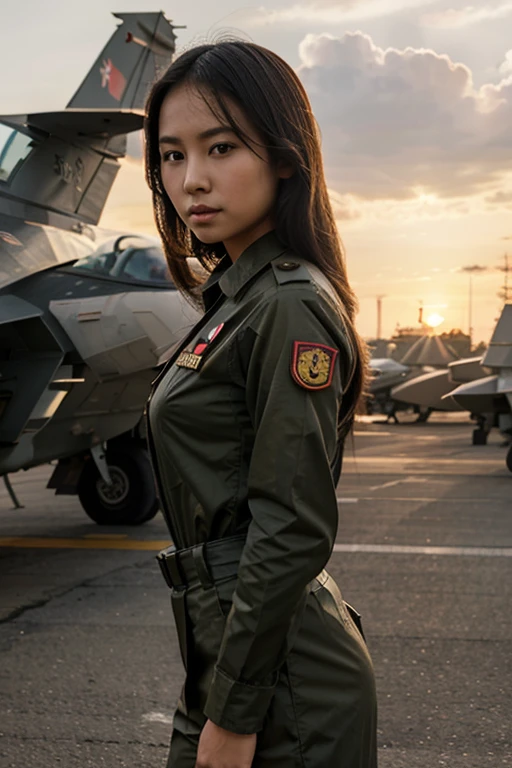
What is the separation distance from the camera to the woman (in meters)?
1.48

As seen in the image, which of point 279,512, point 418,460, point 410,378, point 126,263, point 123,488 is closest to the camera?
point 279,512

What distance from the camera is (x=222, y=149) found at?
5.40 ft

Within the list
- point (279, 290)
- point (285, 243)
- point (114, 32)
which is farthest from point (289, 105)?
point (114, 32)

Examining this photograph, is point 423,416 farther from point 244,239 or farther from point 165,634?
point 244,239

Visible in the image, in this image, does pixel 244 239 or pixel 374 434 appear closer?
pixel 244 239

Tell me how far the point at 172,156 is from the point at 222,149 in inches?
4.7

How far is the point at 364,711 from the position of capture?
1607mm

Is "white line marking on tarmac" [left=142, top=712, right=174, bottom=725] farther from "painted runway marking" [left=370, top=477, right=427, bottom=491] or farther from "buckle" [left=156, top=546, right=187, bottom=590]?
"painted runway marking" [left=370, top=477, right=427, bottom=491]

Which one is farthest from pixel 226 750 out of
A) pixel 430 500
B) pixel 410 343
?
pixel 410 343

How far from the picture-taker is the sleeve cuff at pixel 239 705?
1.49m

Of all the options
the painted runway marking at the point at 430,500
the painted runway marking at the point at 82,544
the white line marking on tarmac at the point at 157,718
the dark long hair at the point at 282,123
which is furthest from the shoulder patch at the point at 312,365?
the painted runway marking at the point at 430,500

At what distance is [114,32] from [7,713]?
11.9m

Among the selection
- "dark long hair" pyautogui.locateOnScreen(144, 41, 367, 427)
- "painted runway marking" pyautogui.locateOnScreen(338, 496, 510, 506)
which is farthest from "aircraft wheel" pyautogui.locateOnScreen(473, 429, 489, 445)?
"dark long hair" pyautogui.locateOnScreen(144, 41, 367, 427)

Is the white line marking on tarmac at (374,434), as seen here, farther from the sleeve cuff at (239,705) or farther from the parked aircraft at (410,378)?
the sleeve cuff at (239,705)
